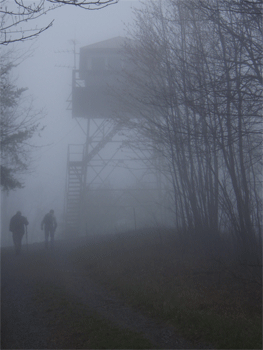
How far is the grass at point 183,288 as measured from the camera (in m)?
6.21

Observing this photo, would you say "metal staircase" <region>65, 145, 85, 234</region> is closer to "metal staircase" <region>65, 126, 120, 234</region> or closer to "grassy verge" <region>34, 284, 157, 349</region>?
"metal staircase" <region>65, 126, 120, 234</region>

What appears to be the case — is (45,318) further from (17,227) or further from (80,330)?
(17,227)

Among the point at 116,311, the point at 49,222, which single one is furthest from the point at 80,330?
the point at 49,222

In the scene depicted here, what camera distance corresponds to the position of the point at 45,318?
7543 mm

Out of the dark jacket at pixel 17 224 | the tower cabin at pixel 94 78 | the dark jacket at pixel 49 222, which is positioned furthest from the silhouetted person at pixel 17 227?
the tower cabin at pixel 94 78

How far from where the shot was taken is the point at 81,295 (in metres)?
8.94

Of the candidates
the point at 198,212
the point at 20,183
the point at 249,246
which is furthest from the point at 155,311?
the point at 20,183

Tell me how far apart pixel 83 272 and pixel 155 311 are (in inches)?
180

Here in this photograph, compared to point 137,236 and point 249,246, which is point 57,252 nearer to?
point 137,236

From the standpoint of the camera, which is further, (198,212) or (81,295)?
(198,212)

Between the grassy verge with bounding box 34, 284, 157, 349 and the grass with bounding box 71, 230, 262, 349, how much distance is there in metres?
0.89

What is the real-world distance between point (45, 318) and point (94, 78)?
64.6ft

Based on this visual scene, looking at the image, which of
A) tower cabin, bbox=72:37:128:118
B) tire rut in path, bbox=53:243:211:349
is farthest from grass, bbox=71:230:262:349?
tower cabin, bbox=72:37:128:118

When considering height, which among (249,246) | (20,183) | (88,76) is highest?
(88,76)
